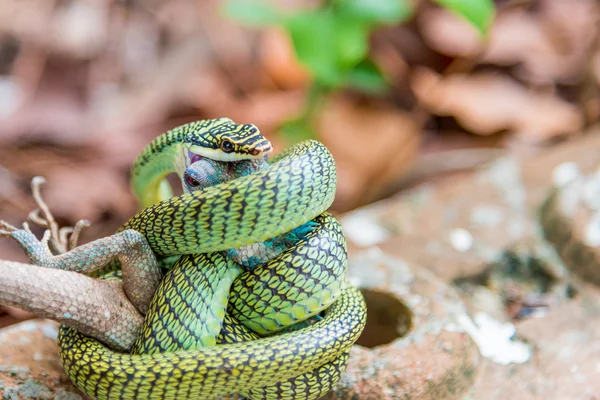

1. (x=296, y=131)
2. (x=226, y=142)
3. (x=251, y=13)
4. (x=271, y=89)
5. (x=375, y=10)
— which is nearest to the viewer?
(x=226, y=142)

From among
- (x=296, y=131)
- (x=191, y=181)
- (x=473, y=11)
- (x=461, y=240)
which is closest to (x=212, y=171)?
(x=191, y=181)

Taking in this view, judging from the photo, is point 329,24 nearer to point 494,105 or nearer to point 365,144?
point 365,144

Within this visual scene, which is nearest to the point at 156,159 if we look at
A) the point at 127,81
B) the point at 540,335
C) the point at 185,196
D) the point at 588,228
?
the point at 185,196

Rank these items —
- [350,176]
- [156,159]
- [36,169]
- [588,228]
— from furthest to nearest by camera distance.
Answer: [350,176], [36,169], [588,228], [156,159]

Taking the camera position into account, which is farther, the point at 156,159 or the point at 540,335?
the point at 540,335

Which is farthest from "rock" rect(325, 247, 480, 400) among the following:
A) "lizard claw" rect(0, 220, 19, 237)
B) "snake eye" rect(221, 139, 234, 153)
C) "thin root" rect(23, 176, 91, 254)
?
"lizard claw" rect(0, 220, 19, 237)

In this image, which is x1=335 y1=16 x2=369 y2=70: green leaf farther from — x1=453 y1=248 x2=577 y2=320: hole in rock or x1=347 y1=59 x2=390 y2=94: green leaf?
x1=453 y1=248 x2=577 y2=320: hole in rock

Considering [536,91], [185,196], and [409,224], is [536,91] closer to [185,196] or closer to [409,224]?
[409,224]
